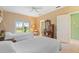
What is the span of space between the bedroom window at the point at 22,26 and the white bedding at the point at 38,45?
9.5 inches

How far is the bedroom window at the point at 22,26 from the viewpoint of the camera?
82.0 inches

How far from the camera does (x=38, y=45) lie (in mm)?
1973

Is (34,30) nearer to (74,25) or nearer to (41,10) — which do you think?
(41,10)

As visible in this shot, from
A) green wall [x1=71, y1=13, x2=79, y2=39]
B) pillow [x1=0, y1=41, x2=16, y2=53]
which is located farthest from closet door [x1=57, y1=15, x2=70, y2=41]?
pillow [x1=0, y1=41, x2=16, y2=53]

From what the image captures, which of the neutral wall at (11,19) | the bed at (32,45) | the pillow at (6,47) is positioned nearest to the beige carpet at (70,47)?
the bed at (32,45)

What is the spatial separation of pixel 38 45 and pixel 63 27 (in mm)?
577

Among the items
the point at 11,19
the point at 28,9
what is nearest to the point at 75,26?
the point at 28,9

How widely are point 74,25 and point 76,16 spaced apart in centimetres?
16

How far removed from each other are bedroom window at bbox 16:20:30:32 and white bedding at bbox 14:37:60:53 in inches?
9.5

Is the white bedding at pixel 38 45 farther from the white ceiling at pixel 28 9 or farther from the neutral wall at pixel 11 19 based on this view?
the white ceiling at pixel 28 9
